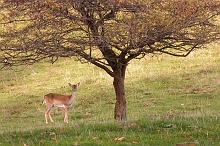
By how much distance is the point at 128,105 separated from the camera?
20203 millimetres

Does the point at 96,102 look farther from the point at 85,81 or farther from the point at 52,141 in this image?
the point at 52,141

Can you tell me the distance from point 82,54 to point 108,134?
10.8 feet

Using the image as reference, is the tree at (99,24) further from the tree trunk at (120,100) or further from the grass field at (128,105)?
the tree trunk at (120,100)

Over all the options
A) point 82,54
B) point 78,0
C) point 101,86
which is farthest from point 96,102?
point 78,0

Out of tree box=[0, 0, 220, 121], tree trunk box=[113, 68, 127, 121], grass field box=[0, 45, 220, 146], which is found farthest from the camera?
tree trunk box=[113, 68, 127, 121]

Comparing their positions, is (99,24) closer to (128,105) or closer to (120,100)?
(120,100)

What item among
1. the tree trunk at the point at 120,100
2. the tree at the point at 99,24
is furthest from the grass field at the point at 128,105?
the tree at the point at 99,24

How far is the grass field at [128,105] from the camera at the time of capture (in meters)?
9.09

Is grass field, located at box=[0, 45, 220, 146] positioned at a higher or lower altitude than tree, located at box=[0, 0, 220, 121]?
lower

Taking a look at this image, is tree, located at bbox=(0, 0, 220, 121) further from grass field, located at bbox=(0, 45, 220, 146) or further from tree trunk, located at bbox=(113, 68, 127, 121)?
tree trunk, located at bbox=(113, 68, 127, 121)

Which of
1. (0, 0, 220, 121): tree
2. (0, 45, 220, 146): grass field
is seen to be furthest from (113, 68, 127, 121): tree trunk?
(0, 0, 220, 121): tree

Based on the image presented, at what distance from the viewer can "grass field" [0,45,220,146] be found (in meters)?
9.09

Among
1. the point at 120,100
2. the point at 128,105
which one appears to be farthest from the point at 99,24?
the point at 128,105

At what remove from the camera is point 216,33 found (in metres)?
12.7
